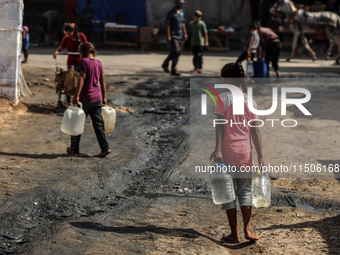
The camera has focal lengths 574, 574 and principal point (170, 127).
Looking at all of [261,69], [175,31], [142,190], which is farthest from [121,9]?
[142,190]

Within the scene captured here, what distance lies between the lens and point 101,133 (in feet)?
25.9

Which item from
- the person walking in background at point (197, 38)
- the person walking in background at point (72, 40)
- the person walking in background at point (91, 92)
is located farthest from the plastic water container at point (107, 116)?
the person walking in background at point (197, 38)

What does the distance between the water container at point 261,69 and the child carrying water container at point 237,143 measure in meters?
9.12

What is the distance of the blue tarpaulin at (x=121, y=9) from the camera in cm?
2270

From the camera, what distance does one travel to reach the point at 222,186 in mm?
5164

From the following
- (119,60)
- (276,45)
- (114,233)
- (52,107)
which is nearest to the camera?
(114,233)

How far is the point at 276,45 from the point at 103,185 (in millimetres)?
8662

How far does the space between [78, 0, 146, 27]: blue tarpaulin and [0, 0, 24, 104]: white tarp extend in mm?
12310

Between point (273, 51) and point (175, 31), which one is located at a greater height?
point (175, 31)

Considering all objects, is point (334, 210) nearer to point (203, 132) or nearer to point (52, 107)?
point (203, 132)

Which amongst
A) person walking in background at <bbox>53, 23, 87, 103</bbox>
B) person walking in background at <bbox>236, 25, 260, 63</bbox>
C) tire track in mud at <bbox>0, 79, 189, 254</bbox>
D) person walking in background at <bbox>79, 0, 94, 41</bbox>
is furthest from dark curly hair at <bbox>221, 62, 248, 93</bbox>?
person walking in background at <bbox>79, 0, 94, 41</bbox>

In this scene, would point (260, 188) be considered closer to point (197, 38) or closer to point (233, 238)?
point (233, 238)

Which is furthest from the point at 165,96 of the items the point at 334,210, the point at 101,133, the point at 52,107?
the point at 334,210

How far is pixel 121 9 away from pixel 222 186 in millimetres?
18577
